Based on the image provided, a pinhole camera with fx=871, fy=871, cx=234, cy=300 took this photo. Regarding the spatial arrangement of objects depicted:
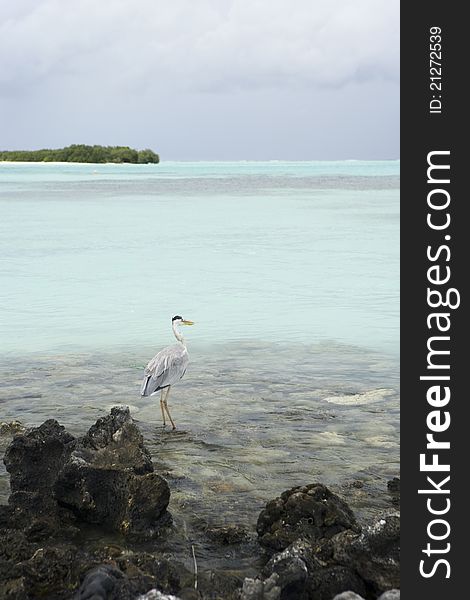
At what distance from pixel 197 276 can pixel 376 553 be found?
1558 cm

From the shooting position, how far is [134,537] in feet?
19.7

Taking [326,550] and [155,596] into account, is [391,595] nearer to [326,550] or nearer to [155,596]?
[326,550]

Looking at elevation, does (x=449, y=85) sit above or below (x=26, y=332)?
above

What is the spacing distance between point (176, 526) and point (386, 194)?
2097 inches

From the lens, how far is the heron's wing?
29.2 feet

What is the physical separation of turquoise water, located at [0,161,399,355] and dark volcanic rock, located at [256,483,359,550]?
6.60 meters

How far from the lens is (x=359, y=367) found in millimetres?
11227

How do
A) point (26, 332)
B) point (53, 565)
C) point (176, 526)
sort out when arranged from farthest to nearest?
point (26, 332)
point (176, 526)
point (53, 565)

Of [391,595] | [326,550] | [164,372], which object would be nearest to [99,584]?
[326,550]

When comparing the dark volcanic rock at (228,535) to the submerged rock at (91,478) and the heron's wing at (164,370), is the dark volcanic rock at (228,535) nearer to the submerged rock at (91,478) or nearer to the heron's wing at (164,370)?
the submerged rock at (91,478)

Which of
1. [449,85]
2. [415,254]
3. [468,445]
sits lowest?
[468,445]

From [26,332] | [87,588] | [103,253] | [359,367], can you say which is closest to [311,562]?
[87,588]

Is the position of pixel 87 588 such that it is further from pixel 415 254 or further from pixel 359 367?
pixel 359 367

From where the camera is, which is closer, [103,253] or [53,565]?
[53,565]
